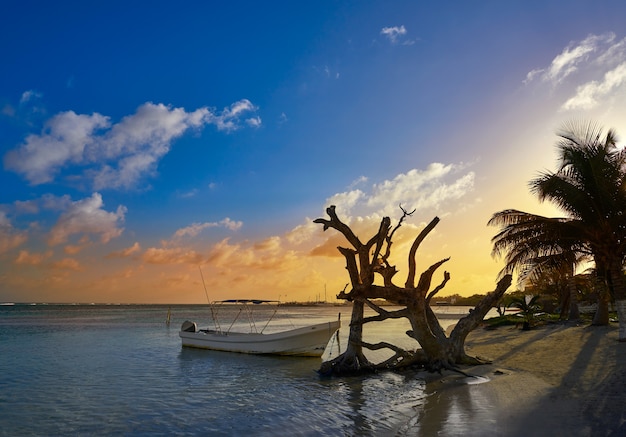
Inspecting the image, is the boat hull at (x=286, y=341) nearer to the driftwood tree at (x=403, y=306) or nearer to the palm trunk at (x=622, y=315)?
the driftwood tree at (x=403, y=306)

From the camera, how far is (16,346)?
31.8m

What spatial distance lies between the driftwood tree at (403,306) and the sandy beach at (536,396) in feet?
3.82

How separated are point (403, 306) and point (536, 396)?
6.69m

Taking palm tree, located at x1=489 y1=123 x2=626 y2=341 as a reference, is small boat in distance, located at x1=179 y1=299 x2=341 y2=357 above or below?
below

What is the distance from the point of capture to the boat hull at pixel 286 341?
2428 centimetres

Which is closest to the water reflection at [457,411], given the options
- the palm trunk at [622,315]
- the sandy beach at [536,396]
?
the sandy beach at [536,396]

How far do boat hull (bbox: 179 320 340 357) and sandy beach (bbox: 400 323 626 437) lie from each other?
9132 mm

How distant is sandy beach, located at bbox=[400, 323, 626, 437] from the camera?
871cm

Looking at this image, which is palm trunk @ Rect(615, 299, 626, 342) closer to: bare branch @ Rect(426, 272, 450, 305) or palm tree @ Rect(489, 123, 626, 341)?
palm tree @ Rect(489, 123, 626, 341)

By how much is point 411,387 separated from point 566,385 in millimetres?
4645

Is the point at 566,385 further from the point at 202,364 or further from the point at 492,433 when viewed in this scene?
the point at 202,364

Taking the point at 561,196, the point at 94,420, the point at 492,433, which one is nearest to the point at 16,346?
the point at 94,420

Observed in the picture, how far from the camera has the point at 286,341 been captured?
2483 centimetres

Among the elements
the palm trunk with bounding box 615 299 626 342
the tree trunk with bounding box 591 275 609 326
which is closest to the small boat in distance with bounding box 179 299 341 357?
the palm trunk with bounding box 615 299 626 342
